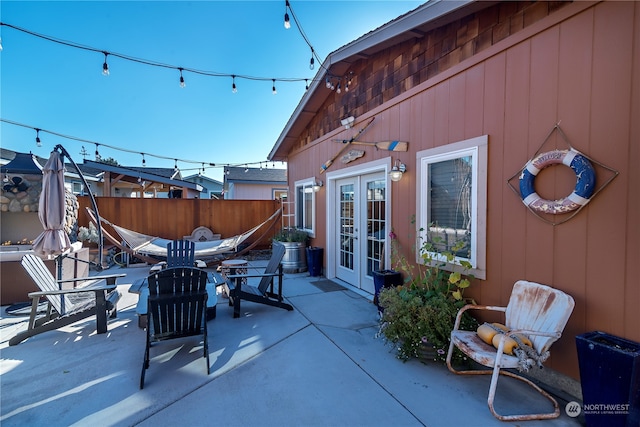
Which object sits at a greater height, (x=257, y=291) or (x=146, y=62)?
(x=146, y=62)

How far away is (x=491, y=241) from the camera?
2.64 metres

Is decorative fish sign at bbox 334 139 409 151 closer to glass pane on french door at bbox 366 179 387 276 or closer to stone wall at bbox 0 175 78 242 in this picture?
glass pane on french door at bbox 366 179 387 276

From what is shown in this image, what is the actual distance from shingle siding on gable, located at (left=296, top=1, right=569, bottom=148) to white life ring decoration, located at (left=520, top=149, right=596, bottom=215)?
1159mm

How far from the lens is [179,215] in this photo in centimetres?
825

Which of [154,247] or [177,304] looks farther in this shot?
[154,247]

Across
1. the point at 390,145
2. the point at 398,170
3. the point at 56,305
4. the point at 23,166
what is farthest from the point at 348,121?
the point at 23,166

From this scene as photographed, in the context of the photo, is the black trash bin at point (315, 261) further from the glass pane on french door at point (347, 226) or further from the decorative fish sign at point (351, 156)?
the decorative fish sign at point (351, 156)

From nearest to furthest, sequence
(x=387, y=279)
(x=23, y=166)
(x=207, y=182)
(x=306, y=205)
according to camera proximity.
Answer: (x=387, y=279)
(x=23, y=166)
(x=306, y=205)
(x=207, y=182)

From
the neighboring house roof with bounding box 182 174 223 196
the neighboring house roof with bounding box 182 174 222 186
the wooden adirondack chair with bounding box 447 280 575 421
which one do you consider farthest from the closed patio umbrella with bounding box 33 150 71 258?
the neighboring house roof with bounding box 182 174 222 186

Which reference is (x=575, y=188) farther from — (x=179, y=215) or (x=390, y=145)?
(x=179, y=215)

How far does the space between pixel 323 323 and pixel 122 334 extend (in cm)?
230

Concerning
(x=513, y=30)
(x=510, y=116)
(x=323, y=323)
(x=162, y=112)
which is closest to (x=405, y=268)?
(x=323, y=323)

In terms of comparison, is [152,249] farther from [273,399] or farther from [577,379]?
[577,379]

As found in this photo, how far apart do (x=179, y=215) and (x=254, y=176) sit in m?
6.62
